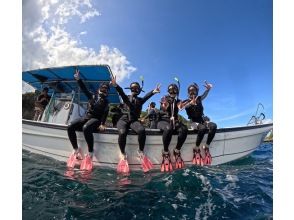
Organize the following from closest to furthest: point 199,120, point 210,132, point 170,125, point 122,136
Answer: point 122,136 → point 170,125 → point 210,132 → point 199,120

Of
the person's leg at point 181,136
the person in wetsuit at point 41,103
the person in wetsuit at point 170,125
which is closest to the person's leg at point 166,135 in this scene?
the person in wetsuit at point 170,125

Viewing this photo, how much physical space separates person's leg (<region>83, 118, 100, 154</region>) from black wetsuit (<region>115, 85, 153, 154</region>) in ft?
0.91

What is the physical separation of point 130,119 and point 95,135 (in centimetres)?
45

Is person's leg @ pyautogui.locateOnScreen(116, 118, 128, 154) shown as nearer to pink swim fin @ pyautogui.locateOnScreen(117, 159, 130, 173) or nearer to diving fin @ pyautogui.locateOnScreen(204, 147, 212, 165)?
pink swim fin @ pyautogui.locateOnScreen(117, 159, 130, 173)

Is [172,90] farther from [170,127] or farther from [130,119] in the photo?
[130,119]

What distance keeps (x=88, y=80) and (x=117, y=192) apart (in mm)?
2459

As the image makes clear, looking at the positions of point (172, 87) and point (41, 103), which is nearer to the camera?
point (172, 87)

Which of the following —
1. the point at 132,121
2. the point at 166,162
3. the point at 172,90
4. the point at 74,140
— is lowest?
the point at 166,162

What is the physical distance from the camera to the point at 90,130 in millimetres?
3379

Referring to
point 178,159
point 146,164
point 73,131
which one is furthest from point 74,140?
point 178,159

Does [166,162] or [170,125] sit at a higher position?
[170,125]

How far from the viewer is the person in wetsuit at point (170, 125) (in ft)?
11.1

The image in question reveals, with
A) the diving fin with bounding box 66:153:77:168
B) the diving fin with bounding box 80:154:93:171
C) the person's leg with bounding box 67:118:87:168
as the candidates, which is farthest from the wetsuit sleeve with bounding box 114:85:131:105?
the diving fin with bounding box 66:153:77:168
